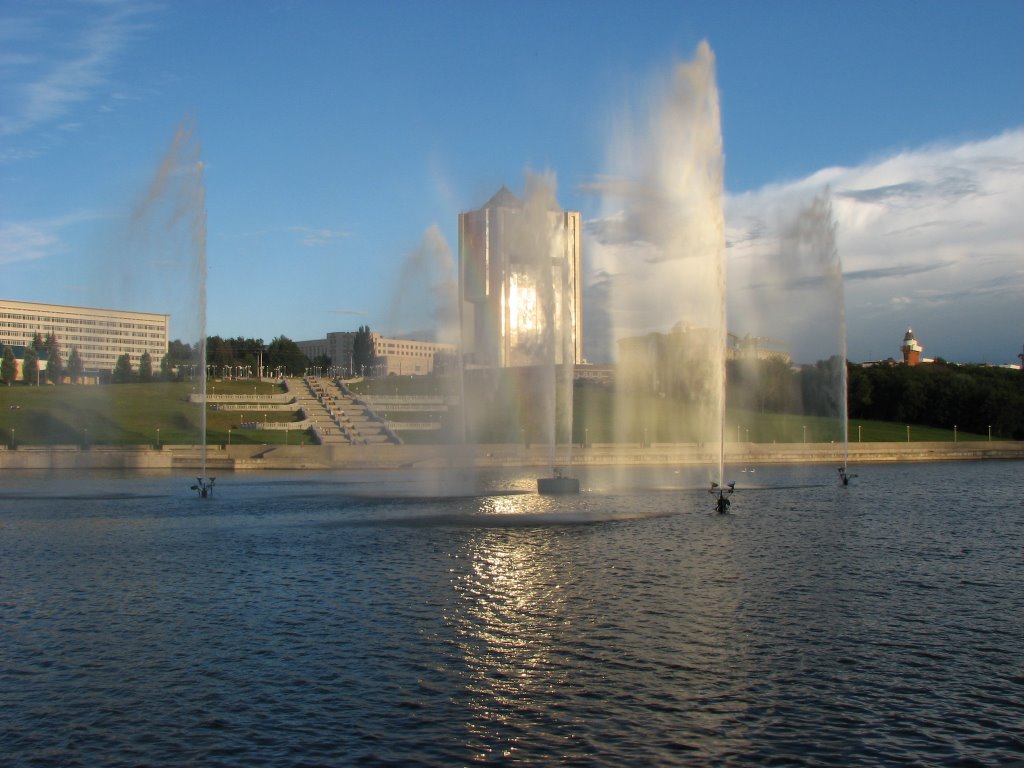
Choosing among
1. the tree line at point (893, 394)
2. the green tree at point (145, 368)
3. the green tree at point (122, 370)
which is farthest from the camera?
the tree line at point (893, 394)

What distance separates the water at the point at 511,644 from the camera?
11.4 meters

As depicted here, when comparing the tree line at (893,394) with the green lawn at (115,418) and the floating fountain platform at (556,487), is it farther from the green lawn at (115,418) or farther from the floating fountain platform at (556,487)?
the floating fountain platform at (556,487)

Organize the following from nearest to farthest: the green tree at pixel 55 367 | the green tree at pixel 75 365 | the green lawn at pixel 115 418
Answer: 1. the green lawn at pixel 115 418
2. the green tree at pixel 75 365
3. the green tree at pixel 55 367

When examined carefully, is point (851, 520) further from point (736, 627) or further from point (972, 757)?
point (972, 757)

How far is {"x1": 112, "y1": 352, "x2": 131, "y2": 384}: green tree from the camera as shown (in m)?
103

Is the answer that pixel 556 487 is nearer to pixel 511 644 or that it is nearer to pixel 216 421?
pixel 511 644

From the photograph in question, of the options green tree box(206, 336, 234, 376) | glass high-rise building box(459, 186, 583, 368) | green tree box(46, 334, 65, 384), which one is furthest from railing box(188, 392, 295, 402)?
green tree box(206, 336, 234, 376)

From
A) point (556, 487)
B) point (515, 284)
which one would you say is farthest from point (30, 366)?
point (556, 487)

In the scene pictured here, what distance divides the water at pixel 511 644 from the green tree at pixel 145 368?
8114cm

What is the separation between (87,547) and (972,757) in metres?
23.1

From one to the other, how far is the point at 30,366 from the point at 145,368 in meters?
40.0

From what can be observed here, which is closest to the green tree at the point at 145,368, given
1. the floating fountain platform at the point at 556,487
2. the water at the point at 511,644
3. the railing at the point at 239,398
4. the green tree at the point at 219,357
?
the railing at the point at 239,398

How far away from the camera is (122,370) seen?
350ft

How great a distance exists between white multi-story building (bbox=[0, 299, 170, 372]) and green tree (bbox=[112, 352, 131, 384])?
79 centimetres
